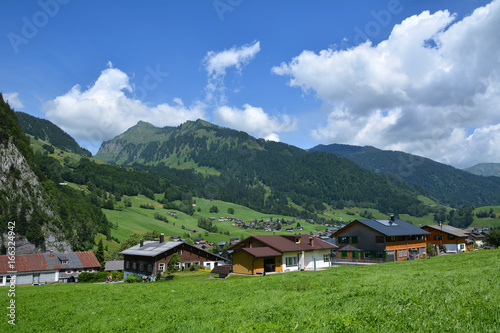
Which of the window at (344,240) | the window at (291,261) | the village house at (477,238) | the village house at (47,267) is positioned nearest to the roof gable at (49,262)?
the village house at (47,267)

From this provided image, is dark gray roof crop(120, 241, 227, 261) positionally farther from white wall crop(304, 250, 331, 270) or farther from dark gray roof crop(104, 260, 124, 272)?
white wall crop(304, 250, 331, 270)

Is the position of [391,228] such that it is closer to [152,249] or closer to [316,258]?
[316,258]

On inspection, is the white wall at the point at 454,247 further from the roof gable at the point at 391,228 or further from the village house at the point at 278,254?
the village house at the point at 278,254

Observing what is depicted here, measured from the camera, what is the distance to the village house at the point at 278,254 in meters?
51.4

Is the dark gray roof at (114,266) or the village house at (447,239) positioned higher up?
the village house at (447,239)

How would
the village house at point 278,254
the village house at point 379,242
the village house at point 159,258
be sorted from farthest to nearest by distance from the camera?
the village house at point 159,258 < the village house at point 379,242 < the village house at point 278,254

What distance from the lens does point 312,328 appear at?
10617 millimetres

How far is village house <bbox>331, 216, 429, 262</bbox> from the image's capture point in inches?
2569

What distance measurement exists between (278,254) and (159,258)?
30425 mm

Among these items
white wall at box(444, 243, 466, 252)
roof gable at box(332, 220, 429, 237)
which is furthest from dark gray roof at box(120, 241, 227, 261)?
white wall at box(444, 243, 466, 252)

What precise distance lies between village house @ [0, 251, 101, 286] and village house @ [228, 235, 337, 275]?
2056 inches

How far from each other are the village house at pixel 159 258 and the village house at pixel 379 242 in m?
32.4

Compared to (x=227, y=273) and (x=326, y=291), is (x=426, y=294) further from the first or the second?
(x=227, y=273)

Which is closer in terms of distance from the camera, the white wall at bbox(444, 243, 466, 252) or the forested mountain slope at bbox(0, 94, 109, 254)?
the white wall at bbox(444, 243, 466, 252)
